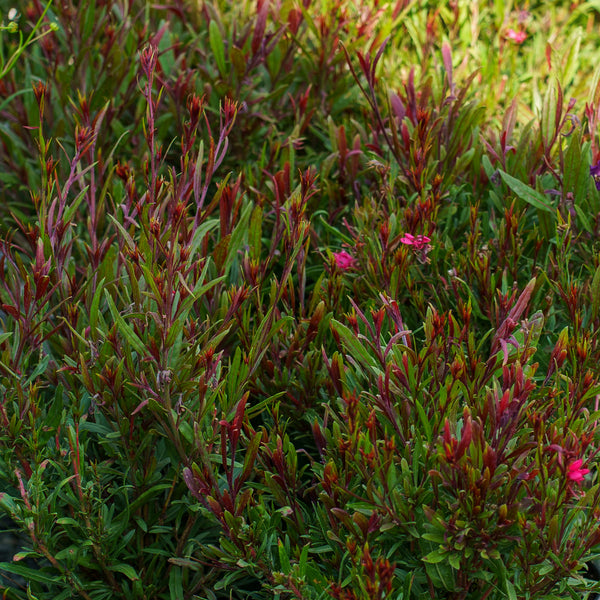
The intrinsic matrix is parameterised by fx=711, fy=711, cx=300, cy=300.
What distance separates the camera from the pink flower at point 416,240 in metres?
1.96

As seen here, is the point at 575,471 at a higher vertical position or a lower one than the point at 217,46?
lower

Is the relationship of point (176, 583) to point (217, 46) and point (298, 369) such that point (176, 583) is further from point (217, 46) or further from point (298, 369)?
point (217, 46)

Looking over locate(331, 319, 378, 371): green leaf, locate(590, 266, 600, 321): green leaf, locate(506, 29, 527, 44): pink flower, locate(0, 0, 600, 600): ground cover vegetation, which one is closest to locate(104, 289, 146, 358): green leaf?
locate(0, 0, 600, 600): ground cover vegetation

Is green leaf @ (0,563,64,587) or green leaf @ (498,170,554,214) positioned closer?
green leaf @ (0,563,64,587)

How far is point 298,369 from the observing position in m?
1.93

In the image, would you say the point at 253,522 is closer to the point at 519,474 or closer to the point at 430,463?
the point at 430,463

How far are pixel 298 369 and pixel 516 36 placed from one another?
Answer: 233 cm

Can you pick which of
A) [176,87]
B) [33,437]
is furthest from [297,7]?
[33,437]

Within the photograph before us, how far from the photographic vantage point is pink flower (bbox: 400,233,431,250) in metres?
1.96

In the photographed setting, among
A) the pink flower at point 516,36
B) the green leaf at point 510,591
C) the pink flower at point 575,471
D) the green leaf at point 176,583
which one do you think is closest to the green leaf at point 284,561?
the green leaf at point 176,583

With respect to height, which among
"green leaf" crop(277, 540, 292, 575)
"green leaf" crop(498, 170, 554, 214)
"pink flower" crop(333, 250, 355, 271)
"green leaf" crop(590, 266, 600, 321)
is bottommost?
"green leaf" crop(277, 540, 292, 575)

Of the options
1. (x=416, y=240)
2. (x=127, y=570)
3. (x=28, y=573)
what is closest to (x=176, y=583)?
(x=127, y=570)

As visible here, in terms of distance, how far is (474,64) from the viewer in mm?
3447

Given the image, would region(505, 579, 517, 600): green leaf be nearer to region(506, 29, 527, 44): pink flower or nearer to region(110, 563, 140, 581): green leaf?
region(110, 563, 140, 581): green leaf
